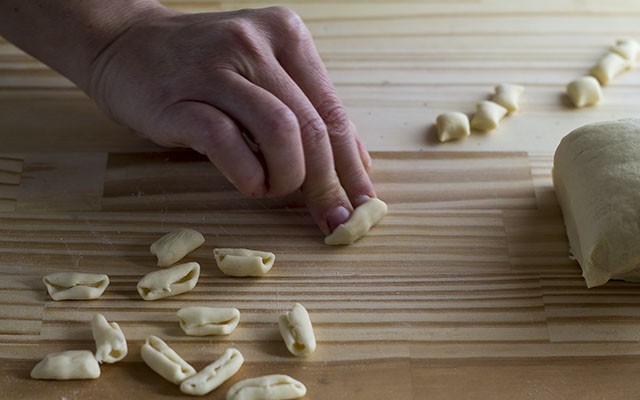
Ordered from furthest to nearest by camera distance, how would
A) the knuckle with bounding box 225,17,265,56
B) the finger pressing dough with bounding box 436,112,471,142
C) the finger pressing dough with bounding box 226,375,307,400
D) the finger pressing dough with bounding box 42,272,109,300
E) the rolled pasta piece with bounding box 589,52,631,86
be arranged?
1. the rolled pasta piece with bounding box 589,52,631,86
2. the finger pressing dough with bounding box 436,112,471,142
3. the knuckle with bounding box 225,17,265,56
4. the finger pressing dough with bounding box 42,272,109,300
5. the finger pressing dough with bounding box 226,375,307,400

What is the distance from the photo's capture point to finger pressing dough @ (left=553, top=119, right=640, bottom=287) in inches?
52.9

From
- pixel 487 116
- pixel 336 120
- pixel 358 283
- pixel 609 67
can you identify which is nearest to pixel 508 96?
pixel 487 116

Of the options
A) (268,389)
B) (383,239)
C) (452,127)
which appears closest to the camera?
(268,389)

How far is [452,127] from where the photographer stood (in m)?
1.64

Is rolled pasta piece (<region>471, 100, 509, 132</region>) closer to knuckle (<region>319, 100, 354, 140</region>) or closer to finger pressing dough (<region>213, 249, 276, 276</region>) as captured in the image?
knuckle (<region>319, 100, 354, 140</region>)

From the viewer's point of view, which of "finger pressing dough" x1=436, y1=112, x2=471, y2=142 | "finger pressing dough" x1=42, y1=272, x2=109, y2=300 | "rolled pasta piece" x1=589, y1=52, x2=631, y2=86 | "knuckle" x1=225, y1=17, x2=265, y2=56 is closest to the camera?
"finger pressing dough" x1=42, y1=272, x2=109, y2=300

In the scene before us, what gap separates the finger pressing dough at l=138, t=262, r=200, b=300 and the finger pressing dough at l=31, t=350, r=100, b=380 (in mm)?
145

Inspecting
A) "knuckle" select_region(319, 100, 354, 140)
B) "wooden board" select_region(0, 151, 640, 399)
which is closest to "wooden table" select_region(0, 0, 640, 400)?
"wooden board" select_region(0, 151, 640, 399)

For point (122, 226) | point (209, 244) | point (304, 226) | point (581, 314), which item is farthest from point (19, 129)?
point (581, 314)

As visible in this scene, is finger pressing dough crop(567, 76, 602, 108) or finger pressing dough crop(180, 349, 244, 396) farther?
finger pressing dough crop(567, 76, 602, 108)

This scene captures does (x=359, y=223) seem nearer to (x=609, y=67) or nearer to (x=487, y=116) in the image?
(x=487, y=116)

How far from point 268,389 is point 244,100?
0.44 metres

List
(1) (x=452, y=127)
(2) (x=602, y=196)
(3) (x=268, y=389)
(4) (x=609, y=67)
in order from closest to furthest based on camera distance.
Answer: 1. (3) (x=268, y=389)
2. (2) (x=602, y=196)
3. (1) (x=452, y=127)
4. (4) (x=609, y=67)

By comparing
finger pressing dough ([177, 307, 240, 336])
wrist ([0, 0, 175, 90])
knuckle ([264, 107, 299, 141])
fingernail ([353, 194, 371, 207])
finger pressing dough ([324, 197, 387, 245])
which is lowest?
finger pressing dough ([177, 307, 240, 336])
